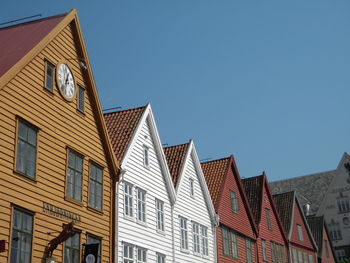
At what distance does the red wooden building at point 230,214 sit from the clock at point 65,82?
47.6 ft

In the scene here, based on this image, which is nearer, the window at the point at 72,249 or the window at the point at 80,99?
the window at the point at 72,249

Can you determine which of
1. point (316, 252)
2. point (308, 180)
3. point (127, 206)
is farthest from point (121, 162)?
point (308, 180)

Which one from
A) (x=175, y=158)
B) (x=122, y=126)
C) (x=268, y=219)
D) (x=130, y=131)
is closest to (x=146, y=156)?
(x=130, y=131)

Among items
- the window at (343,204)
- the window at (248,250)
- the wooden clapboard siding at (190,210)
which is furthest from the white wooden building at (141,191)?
the window at (343,204)

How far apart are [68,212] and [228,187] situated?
17419 millimetres

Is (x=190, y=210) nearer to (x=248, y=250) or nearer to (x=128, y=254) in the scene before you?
(x=128, y=254)

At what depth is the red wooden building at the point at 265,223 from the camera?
3922 cm

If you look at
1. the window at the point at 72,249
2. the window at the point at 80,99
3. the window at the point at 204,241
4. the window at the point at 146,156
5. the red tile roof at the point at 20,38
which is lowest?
the window at the point at 72,249

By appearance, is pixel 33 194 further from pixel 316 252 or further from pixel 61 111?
pixel 316 252

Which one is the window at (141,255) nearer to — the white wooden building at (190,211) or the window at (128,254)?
the window at (128,254)

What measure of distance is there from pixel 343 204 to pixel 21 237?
55832 millimetres

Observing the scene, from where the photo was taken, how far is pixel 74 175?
20.2 meters

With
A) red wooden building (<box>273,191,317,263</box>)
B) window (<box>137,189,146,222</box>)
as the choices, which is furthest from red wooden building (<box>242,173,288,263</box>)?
window (<box>137,189,146,222</box>)

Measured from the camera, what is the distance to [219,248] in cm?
3228
